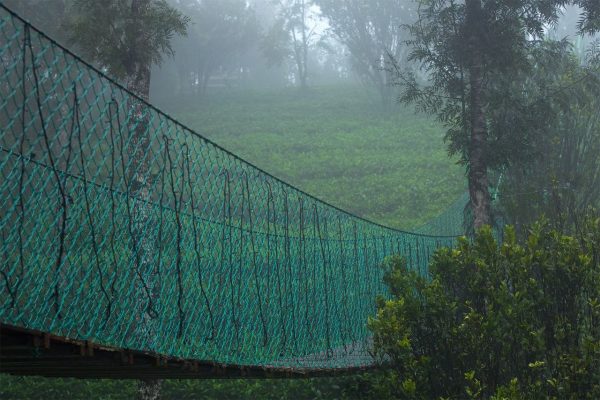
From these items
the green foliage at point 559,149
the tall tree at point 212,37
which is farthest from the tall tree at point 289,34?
the green foliage at point 559,149

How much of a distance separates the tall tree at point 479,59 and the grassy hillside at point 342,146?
5322 mm

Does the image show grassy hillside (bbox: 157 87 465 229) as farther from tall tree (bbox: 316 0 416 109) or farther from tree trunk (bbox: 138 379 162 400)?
tree trunk (bbox: 138 379 162 400)

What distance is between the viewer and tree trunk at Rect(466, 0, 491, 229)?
275 inches

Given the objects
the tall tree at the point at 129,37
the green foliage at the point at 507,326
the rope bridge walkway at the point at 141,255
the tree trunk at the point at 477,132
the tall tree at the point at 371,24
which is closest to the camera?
the rope bridge walkway at the point at 141,255

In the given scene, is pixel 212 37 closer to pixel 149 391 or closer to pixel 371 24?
pixel 371 24

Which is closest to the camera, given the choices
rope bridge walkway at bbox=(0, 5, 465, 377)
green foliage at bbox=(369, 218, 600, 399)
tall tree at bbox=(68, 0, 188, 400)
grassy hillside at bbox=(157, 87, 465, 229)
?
rope bridge walkway at bbox=(0, 5, 465, 377)

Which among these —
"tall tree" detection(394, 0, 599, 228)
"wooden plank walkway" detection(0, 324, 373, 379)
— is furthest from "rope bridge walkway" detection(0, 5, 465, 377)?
"tall tree" detection(394, 0, 599, 228)

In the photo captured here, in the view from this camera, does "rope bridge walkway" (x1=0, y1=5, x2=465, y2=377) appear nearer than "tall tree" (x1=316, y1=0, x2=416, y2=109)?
Yes

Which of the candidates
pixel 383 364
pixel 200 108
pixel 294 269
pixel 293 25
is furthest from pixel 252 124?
pixel 383 364

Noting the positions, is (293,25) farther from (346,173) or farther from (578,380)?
(578,380)

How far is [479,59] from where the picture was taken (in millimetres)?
7332

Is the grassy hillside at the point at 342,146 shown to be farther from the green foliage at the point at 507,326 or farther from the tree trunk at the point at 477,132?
the green foliage at the point at 507,326

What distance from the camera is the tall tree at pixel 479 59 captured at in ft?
23.3

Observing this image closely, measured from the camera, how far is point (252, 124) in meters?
23.8
